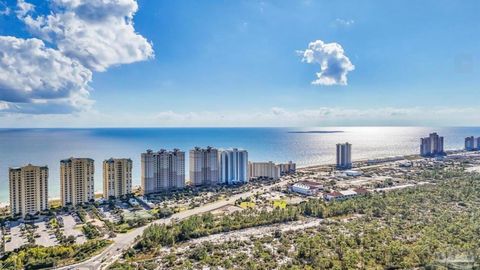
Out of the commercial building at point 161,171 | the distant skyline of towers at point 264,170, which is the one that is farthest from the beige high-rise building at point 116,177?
the distant skyline of towers at point 264,170

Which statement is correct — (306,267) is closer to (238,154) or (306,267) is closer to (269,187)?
(269,187)

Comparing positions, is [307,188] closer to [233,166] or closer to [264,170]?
[264,170]

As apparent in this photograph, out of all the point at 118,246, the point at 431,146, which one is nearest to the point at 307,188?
the point at 118,246

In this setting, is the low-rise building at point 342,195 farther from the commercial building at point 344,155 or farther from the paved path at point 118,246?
the commercial building at point 344,155

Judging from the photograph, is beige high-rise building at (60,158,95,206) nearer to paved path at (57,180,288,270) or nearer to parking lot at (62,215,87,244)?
parking lot at (62,215,87,244)

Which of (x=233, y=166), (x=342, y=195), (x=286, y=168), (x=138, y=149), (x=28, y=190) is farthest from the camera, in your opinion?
(x=138, y=149)

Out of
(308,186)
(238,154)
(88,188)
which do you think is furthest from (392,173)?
(88,188)

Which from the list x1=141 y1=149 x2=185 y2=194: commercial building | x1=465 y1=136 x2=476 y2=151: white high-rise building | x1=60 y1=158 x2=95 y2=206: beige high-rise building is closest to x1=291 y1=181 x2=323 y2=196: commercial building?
x1=141 y1=149 x2=185 y2=194: commercial building
